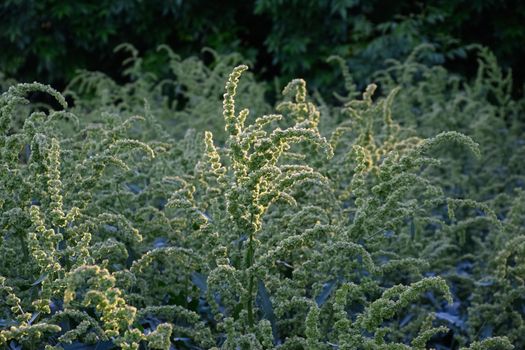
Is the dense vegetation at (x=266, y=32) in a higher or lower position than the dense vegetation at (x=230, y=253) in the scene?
higher

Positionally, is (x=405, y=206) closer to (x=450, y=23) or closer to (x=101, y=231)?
(x=101, y=231)

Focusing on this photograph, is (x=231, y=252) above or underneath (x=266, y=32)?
underneath

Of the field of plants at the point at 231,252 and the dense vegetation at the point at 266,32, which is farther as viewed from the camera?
the dense vegetation at the point at 266,32

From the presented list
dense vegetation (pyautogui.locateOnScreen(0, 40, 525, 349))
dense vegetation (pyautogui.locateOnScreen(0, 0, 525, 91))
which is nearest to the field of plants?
dense vegetation (pyautogui.locateOnScreen(0, 40, 525, 349))

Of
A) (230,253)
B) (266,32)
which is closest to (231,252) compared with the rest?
(230,253)

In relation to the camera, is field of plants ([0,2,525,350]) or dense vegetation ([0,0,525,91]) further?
dense vegetation ([0,0,525,91])

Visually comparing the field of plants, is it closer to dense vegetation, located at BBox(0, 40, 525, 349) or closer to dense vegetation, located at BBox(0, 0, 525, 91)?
dense vegetation, located at BBox(0, 40, 525, 349)

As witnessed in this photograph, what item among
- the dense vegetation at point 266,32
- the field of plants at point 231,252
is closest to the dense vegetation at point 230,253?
the field of plants at point 231,252

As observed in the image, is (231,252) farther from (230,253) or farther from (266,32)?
(266,32)

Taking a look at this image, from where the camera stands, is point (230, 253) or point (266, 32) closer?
point (230, 253)

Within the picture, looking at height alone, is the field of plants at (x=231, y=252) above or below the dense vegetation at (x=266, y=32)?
below

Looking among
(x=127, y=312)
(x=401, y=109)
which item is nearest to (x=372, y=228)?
(x=127, y=312)

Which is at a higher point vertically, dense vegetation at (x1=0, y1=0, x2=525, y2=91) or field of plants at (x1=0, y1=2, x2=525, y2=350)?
dense vegetation at (x1=0, y1=0, x2=525, y2=91)

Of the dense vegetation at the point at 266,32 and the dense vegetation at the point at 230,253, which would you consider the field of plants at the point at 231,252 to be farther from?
the dense vegetation at the point at 266,32
